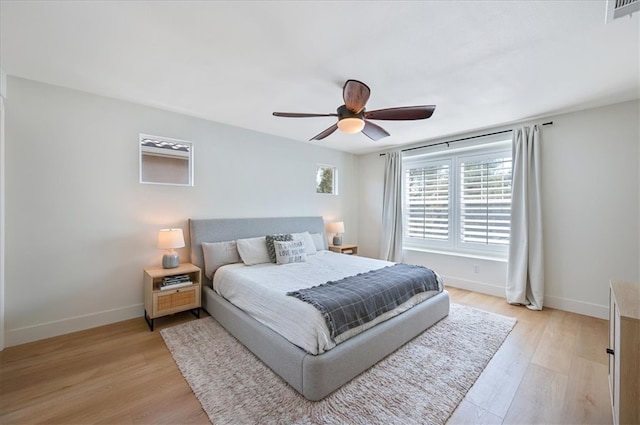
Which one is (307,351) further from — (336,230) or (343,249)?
(336,230)

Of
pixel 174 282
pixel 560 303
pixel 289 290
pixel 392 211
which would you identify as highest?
pixel 392 211

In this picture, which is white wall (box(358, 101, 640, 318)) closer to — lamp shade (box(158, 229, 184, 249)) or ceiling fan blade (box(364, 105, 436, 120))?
ceiling fan blade (box(364, 105, 436, 120))

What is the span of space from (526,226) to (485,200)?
0.72 m

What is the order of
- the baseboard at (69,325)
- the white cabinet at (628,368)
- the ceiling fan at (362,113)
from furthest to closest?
the baseboard at (69,325) < the ceiling fan at (362,113) < the white cabinet at (628,368)

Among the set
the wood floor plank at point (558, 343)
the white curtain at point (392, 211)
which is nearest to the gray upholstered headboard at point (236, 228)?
the white curtain at point (392, 211)

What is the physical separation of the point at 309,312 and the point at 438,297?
183 cm

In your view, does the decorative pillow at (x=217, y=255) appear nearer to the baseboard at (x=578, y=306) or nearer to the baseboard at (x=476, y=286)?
the baseboard at (x=476, y=286)

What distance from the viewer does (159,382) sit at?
6.58 feet

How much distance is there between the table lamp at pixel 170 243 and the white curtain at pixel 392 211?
12.1 ft

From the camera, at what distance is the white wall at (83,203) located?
2539 millimetres

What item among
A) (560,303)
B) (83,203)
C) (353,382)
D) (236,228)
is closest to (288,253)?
(236,228)

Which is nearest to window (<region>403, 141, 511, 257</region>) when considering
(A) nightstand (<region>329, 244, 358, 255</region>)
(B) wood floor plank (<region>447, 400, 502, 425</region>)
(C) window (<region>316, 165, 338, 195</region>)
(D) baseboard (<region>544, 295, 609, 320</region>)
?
(D) baseboard (<region>544, 295, 609, 320</region>)

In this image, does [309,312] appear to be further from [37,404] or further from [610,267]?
[610,267]

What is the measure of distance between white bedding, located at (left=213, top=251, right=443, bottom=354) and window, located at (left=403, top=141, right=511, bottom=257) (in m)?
1.70
